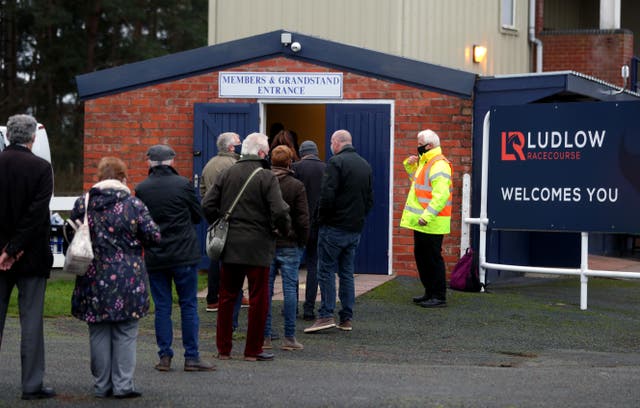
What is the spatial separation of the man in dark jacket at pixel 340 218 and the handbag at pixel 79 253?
12.7 ft

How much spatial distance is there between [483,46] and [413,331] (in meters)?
10.4

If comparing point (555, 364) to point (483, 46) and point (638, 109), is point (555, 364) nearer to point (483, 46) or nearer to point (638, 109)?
point (638, 109)

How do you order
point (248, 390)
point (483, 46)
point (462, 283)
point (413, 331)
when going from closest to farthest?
point (248, 390) < point (413, 331) < point (462, 283) < point (483, 46)

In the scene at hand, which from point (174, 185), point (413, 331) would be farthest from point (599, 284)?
point (174, 185)

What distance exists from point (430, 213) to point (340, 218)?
1.98m

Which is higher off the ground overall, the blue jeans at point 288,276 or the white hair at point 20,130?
the white hair at point 20,130

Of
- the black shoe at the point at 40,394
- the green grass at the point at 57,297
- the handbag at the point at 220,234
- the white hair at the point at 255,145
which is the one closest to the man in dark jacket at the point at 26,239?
the black shoe at the point at 40,394

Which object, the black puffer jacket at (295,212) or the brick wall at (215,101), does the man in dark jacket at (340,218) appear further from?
the brick wall at (215,101)

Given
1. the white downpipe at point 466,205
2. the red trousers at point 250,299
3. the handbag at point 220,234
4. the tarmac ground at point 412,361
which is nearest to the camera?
the tarmac ground at point 412,361

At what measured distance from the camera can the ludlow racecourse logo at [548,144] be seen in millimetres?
14023

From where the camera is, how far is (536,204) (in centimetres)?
1436

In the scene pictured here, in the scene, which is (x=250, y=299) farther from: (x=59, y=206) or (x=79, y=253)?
(x=59, y=206)

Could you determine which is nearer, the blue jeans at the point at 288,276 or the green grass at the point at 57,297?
the blue jeans at the point at 288,276

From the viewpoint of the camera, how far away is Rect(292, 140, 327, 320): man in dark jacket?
12.0 m
